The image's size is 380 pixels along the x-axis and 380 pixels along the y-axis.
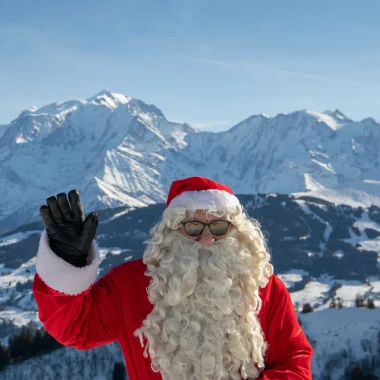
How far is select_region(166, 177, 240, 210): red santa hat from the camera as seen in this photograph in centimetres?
485

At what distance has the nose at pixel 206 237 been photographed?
188 inches

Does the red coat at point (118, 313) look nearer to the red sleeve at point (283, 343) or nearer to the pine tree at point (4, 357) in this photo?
the red sleeve at point (283, 343)

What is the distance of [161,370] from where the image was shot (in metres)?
4.54

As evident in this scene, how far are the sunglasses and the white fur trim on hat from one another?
0.47 ft

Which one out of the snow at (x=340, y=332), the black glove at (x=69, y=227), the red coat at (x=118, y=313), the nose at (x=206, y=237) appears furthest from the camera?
the snow at (x=340, y=332)

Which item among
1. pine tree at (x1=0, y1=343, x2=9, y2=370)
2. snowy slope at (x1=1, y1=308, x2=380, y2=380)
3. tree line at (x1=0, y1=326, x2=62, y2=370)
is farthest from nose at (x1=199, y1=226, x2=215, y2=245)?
tree line at (x1=0, y1=326, x2=62, y2=370)

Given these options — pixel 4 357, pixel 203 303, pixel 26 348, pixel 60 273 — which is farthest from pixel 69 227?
pixel 26 348

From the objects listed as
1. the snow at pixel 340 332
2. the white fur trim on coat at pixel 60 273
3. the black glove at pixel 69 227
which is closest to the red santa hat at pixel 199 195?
the black glove at pixel 69 227

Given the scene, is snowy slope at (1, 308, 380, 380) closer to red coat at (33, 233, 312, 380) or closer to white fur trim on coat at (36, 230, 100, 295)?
red coat at (33, 233, 312, 380)

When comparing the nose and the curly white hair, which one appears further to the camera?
the nose

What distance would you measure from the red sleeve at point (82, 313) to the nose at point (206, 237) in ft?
2.88

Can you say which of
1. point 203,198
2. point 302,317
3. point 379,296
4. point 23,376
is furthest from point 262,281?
point 379,296

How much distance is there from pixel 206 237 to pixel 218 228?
0.46 feet

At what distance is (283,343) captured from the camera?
467 cm
